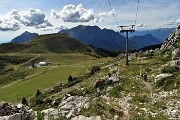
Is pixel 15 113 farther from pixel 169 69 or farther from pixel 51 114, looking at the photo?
pixel 169 69

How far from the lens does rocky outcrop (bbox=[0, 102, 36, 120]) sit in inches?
989

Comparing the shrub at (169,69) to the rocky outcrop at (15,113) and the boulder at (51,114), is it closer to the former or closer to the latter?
the boulder at (51,114)

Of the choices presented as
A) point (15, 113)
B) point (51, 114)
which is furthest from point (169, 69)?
point (15, 113)

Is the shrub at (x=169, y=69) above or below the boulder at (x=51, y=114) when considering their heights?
below

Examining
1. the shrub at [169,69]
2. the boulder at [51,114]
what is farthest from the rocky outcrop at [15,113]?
the shrub at [169,69]

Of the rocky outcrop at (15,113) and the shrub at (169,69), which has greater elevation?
the rocky outcrop at (15,113)

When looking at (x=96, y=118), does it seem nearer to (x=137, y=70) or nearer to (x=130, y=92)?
(x=130, y=92)

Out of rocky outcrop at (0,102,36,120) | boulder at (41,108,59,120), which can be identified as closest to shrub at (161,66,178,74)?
boulder at (41,108,59,120)

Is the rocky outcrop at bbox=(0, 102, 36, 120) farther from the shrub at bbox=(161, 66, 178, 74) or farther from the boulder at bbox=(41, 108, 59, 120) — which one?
the shrub at bbox=(161, 66, 178, 74)

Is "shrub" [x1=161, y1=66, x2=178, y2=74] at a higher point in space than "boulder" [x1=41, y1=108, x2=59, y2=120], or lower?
lower

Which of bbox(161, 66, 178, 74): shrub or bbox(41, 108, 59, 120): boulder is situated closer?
bbox(41, 108, 59, 120): boulder

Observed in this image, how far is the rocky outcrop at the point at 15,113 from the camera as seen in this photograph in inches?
989

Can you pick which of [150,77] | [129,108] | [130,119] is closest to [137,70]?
[150,77]

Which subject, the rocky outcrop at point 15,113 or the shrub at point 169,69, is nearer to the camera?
the rocky outcrop at point 15,113
